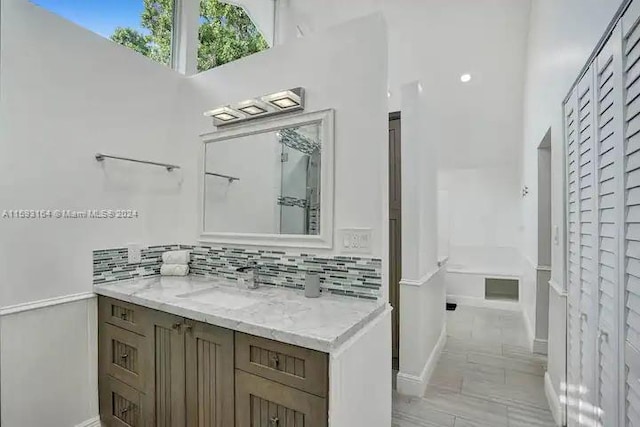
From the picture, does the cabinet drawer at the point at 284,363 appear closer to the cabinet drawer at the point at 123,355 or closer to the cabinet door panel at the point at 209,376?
the cabinet door panel at the point at 209,376

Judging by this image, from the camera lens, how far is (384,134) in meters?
1.76

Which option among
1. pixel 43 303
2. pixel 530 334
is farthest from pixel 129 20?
pixel 530 334

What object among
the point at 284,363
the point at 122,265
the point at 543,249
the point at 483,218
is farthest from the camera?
the point at 483,218

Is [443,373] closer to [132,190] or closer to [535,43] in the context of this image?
[132,190]

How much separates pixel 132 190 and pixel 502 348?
3.81m

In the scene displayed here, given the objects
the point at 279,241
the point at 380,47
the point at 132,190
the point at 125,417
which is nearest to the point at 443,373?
the point at 279,241

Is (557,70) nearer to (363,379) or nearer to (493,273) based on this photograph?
(363,379)

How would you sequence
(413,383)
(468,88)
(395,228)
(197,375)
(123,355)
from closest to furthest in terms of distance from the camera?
(197,375) → (123,355) → (413,383) → (395,228) → (468,88)

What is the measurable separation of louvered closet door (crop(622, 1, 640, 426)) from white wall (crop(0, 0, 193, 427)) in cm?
262

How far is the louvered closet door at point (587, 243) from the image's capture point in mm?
1479

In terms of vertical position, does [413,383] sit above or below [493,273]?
below

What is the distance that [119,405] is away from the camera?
6.32ft

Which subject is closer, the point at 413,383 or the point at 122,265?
the point at 122,265

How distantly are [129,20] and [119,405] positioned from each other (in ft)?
8.58
